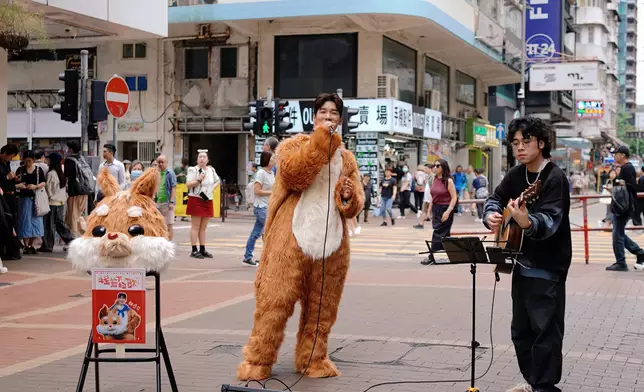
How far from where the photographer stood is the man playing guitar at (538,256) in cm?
513

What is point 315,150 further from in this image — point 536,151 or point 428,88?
point 428,88

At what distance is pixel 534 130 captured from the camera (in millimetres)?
5301

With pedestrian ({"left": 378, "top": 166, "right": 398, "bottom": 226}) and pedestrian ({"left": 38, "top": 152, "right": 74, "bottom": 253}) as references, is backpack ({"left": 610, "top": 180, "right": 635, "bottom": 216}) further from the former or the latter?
pedestrian ({"left": 378, "top": 166, "right": 398, "bottom": 226})

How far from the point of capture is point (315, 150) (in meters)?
5.45

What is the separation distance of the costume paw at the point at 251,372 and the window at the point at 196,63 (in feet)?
84.5

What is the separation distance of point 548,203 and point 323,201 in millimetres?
1456

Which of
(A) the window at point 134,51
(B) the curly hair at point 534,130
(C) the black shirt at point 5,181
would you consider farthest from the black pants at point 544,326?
(A) the window at point 134,51

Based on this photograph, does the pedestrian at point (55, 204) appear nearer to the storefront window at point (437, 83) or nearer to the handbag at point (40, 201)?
the handbag at point (40, 201)

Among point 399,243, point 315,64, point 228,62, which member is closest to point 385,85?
point 315,64

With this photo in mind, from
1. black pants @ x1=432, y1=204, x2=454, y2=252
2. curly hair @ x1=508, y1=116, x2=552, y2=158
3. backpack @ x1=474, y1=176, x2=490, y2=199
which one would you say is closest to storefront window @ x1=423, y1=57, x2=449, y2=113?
backpack @ x1=474, y1=176, x2=490, y2=199

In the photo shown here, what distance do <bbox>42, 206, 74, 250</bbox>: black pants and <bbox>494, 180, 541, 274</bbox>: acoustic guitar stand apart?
36.2ft

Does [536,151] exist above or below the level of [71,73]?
below

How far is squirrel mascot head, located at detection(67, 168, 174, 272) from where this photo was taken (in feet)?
16.6

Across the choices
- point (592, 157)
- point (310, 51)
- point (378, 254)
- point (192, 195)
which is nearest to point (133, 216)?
point (192, 195)
